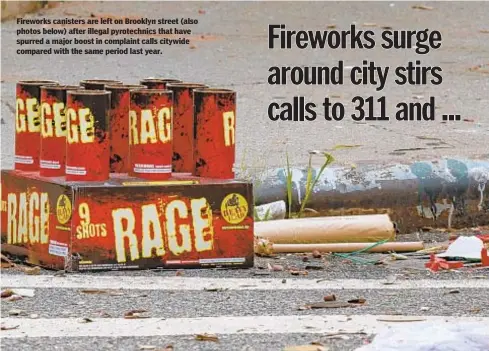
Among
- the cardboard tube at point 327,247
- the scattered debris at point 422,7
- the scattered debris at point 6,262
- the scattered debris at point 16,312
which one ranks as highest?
the scattered debris at point 422,7

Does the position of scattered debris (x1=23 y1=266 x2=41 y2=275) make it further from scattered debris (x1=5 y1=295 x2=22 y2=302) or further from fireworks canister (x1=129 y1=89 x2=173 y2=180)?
fireworks canister (x1=129 y1=89 x2=173 y2=180)

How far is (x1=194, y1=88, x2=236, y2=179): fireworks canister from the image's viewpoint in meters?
5.75

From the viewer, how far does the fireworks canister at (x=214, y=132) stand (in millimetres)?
5754

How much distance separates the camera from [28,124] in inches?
232

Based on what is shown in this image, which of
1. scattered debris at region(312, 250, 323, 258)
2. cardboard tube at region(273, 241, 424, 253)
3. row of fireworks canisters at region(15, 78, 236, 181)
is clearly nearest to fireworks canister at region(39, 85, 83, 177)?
row of fireworks canisters at region(15, 78, 236, 181)

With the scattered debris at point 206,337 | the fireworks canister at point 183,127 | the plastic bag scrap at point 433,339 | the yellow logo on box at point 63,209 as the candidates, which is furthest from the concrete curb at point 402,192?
the plastic bag scrap at point 433,339

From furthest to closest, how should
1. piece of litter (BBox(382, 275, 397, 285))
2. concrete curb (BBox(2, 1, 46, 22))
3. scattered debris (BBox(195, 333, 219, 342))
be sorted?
concrete curb (BBox(2, 1, 46, 22)) → piece of litter (BBox(382, 275, 397, 285)) → scattered debris (BBox(195, 333, 219, 342))

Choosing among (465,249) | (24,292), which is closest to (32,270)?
(24,292)

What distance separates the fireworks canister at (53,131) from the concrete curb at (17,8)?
8295 mm

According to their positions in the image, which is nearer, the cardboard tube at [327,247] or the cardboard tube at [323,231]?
the cardboard tube at [327,247]

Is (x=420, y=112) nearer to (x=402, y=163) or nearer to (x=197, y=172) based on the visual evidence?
(x=402, y=163)

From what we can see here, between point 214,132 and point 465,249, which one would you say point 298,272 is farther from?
point 465,249

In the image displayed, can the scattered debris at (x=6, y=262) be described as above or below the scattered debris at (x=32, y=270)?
above

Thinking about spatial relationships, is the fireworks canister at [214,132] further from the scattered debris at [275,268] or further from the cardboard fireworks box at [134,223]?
the scattered debris at [275,268]
